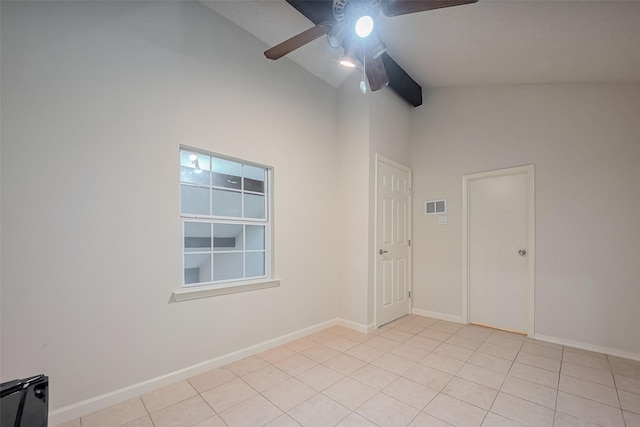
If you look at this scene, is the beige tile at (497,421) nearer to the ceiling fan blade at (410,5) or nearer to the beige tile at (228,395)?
the beige tile at (228,395)

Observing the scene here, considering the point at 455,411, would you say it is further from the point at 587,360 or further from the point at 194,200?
the point at 194,200

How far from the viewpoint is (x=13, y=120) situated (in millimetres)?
1634

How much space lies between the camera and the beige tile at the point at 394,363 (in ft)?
8.01

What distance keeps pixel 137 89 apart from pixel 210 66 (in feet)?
2.26

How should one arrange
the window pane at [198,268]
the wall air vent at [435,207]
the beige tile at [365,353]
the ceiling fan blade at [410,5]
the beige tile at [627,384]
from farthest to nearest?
1. the wall air vent at [435,207]
2. the beige tile at [365,353]
3. the window pane at [198,268]
4. the beige tile at [627,384]
5. the ceiling fan blade at [410,5]

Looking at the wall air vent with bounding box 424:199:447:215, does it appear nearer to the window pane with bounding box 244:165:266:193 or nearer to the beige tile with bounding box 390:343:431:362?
the beige tile with bounding box 390:343:431:362

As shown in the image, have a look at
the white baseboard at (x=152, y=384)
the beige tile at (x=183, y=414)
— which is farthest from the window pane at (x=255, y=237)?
the beige tile at (x=183, y=414)

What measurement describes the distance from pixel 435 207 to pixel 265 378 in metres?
3.02

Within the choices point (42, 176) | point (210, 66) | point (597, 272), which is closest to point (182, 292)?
point (42, 176)

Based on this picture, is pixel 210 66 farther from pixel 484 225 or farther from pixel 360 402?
pixel 484 225

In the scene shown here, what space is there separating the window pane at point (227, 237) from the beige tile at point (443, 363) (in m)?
2.08

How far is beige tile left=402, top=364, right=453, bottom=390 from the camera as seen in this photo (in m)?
2.20

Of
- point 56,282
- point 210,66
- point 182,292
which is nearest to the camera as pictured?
point 56,282

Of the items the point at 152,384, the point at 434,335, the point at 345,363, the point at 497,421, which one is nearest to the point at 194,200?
the point at 152,384
